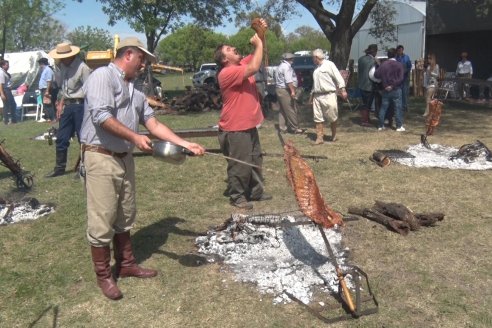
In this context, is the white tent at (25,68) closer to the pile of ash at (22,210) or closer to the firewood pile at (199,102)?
the firewood pile at (199,102)

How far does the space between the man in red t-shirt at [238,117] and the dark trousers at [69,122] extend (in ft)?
9.52

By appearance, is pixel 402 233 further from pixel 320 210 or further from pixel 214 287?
pixel 214 287

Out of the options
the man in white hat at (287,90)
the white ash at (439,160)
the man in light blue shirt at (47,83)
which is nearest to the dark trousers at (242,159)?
the white ash at (439,160)

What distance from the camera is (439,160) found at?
793 centimetres

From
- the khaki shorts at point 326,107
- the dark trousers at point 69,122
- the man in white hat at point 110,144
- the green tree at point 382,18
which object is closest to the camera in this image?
the man in white hat at point 110,144

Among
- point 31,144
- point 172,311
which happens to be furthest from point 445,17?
point 172,311

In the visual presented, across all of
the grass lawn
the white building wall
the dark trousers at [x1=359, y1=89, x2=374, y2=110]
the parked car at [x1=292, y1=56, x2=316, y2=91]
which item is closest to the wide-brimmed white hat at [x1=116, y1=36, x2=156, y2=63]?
the grass lawn

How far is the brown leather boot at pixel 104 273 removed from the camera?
12.8ft

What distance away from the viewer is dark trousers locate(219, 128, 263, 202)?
5.78 m

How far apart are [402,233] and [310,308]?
1.77 metres

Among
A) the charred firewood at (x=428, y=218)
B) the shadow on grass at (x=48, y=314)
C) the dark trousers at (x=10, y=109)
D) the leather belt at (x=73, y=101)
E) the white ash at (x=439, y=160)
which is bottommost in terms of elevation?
the shadow on grass at (x=48, y=314)

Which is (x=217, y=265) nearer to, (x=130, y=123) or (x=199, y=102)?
(x=130, y=123)

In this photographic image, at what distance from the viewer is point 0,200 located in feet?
19.6

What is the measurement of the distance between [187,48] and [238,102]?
5481 centimetres
